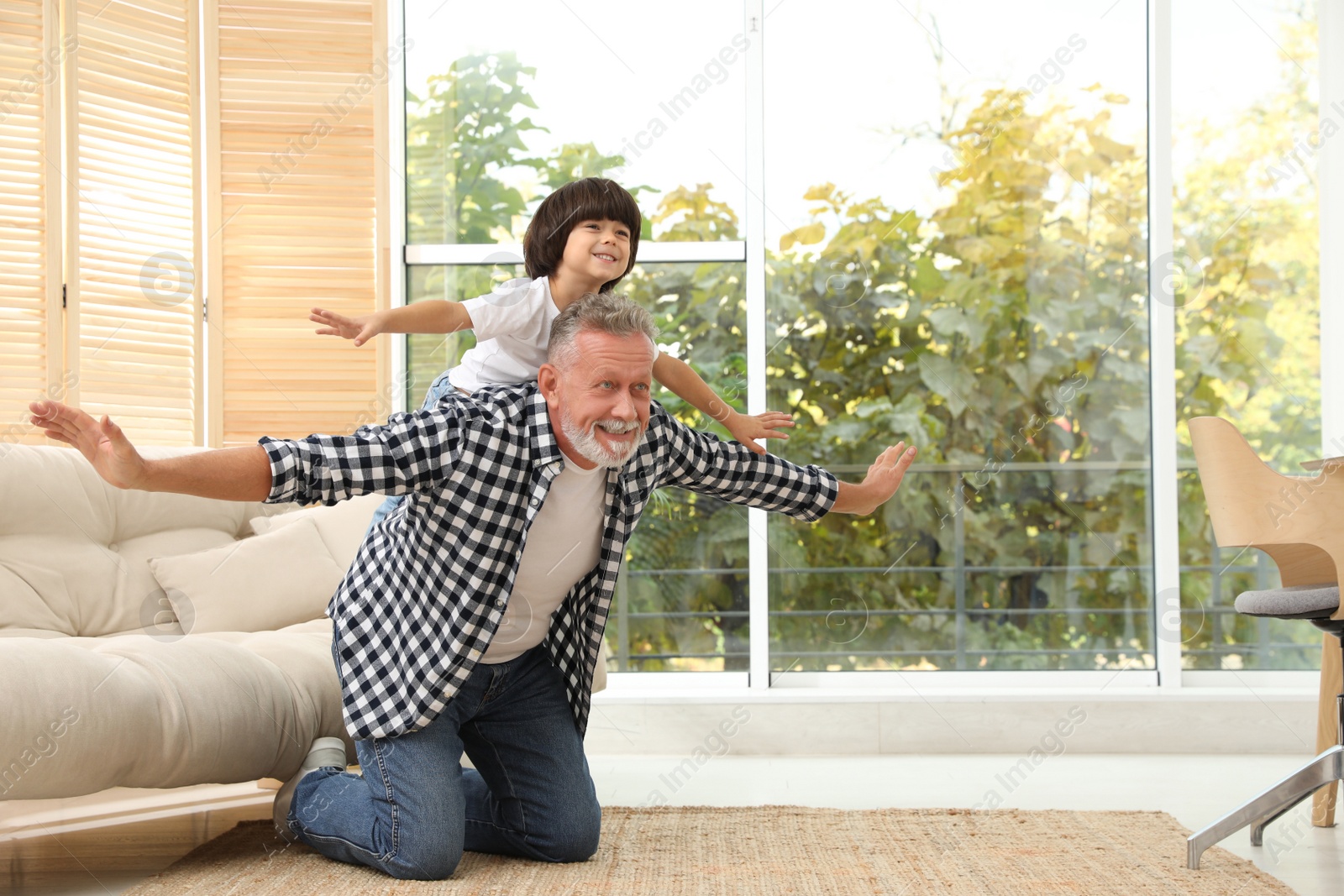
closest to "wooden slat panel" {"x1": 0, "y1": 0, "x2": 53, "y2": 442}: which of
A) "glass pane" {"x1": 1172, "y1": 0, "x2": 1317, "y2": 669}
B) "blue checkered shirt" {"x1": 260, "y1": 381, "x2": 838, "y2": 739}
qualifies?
"blue checkered shirt" {"x1": 260, "y1": 381, "x2": 838, "y2": 739}

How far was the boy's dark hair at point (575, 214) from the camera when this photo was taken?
2059 millimetres

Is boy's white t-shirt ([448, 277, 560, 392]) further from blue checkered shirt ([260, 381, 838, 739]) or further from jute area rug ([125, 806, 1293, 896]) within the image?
jute area rug ([125, 806, 1293, 896])

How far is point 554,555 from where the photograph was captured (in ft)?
6.02

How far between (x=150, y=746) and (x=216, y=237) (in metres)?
2.28

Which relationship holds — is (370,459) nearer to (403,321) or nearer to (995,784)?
(403,321)

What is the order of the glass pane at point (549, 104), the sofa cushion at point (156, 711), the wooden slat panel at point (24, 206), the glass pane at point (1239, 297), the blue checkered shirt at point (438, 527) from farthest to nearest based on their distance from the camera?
the glass pane at point (549, 104) → the glass pane at point (1239, 297) → the wooden slat panel at point (24, 206) → the blue checkered shirt at point (438, 527) → the sofa cushion at point (156, 711)

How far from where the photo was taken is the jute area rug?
1.68 metres

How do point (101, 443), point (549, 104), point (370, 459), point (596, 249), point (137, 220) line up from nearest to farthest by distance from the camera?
point (101, 443)
point (370, 459)
point (596, 249)
point (137, 220)
point (549, 104)

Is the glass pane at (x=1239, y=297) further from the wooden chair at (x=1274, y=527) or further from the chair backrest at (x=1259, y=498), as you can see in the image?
the chair backrest at (x=1259, y=498)

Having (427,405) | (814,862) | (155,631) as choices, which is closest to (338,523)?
(155,631)

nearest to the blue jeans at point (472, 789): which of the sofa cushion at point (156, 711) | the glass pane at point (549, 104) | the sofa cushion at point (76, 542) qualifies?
the sofa cushion at point (156, 711)

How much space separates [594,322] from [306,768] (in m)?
0.97

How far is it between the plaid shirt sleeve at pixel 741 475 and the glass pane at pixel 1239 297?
2.01 metres

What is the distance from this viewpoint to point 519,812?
1886mm
